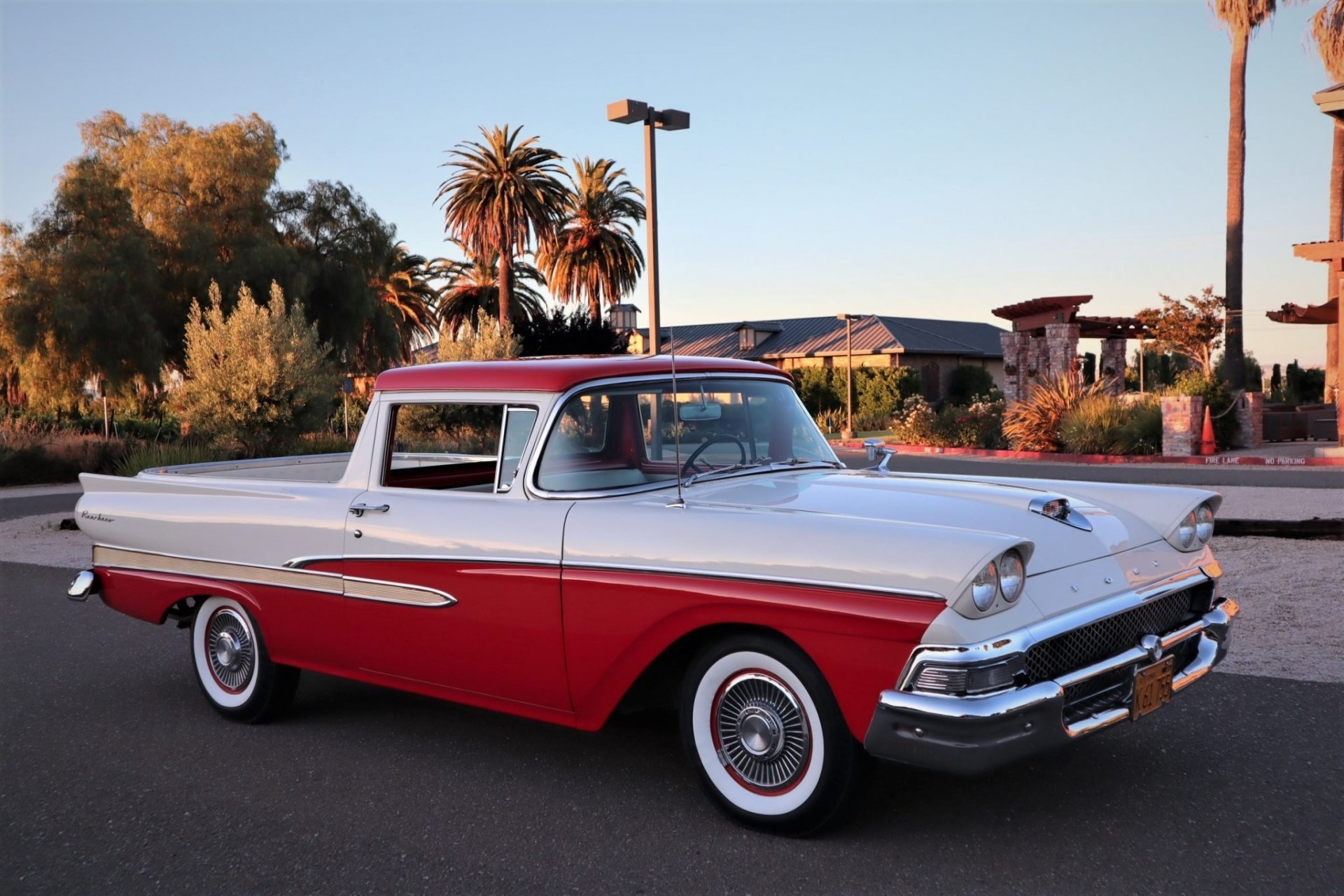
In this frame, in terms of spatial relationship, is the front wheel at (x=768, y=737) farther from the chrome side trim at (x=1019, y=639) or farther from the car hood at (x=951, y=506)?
the car hood at (x=951, y=506)

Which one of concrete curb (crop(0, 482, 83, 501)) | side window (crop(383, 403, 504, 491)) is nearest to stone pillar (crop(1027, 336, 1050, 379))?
concrete curb (crop(0, 482, 83, 501))

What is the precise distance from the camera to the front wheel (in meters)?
3.67

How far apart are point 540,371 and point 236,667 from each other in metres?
2.29

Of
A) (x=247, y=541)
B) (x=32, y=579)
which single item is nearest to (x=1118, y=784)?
(x=247, y=541)

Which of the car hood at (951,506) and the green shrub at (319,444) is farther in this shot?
the green shrub at (319,444)

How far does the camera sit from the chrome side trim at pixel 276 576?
4730 mm

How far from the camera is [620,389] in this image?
187 inches

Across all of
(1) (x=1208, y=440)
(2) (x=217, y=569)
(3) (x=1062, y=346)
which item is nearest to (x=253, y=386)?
(2) (x=217, y=569)

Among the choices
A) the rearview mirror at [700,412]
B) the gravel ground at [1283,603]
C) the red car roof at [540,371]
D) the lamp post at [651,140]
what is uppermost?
the lamp post at [651,140]

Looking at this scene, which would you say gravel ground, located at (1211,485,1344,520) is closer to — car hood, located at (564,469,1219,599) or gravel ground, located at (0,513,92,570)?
car hood, located at (564,469,1219,599)

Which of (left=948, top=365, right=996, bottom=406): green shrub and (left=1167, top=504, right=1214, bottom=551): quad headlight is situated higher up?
(left=948, top=365, right=996, bottom=406): green shrub

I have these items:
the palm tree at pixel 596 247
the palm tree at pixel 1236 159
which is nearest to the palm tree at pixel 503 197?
the palm tree at pixel 596 247

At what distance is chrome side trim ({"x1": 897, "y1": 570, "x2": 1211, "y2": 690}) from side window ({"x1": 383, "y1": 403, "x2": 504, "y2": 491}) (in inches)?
80.3

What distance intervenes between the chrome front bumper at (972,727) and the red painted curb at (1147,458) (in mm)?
17538
